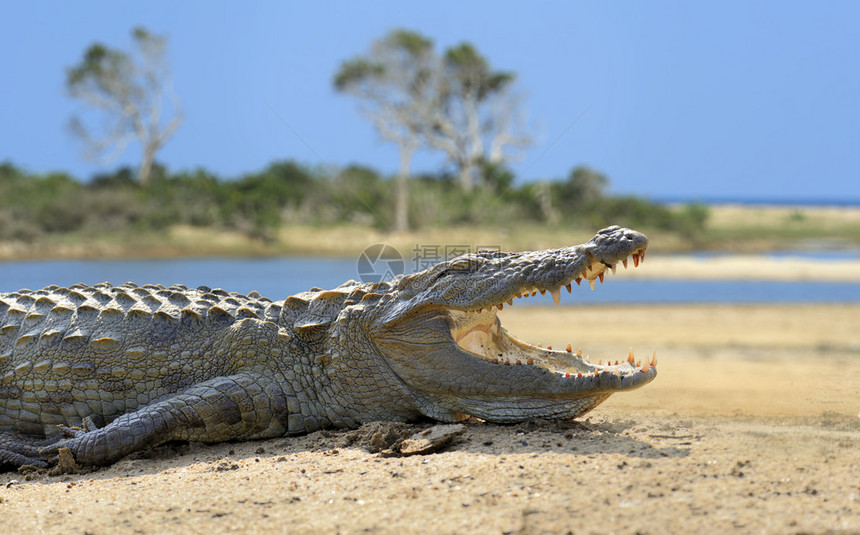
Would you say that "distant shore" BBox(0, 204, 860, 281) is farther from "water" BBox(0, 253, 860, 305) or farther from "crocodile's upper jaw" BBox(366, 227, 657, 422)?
"crocodile's upper jaw" BBox(366, 227, 657, 422)

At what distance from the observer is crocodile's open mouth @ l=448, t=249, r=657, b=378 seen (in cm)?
447

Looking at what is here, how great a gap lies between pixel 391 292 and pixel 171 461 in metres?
1.63

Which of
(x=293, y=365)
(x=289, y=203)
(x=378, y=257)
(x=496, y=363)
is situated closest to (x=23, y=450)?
(x=293, y=365)

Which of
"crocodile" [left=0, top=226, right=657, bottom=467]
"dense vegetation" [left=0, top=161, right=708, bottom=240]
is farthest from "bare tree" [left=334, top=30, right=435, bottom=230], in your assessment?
"crocodile" [left=0, top=226, right=657, bottom=467]

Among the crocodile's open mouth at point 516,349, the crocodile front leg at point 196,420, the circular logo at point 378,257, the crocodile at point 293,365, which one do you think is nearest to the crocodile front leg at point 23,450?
the crocodile at point 293,365

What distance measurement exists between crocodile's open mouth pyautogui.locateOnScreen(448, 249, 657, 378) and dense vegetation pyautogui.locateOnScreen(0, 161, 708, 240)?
24.5 metres

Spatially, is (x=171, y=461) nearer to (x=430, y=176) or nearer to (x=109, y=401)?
(x=109, y=401)

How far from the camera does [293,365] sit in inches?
194

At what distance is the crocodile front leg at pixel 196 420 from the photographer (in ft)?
15.4

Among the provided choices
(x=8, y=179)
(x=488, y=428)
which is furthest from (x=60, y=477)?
(x=8, y=179)

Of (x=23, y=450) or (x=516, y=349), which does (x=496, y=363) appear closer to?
(x=516, y=349)

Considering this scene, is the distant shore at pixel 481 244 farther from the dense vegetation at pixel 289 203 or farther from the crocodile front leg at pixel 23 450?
the crocodile front leg at pixel 23 450

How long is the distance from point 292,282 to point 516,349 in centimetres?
1551

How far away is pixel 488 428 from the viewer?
4.68 metres
